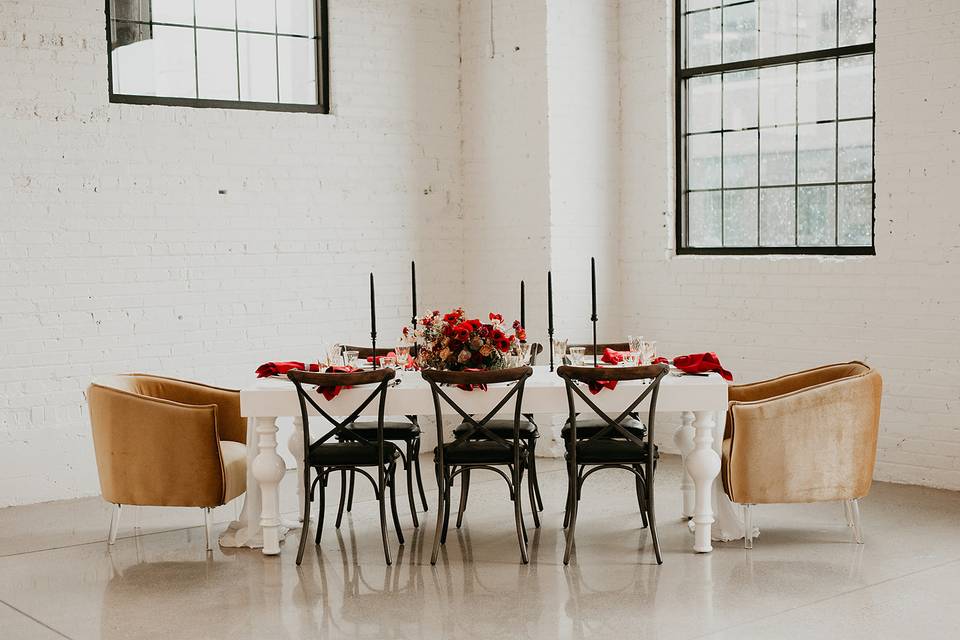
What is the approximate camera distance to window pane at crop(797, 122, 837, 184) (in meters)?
7.18

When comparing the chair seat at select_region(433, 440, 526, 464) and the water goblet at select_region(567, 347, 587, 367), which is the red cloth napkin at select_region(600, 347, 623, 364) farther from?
the chair seat at select_region(433, 440, 526, 464)

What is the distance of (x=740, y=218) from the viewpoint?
7.66 metres

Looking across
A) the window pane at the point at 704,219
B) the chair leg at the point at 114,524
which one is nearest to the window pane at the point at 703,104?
the window pane at the point at 704,219

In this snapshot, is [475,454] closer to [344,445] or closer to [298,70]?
[344,445]

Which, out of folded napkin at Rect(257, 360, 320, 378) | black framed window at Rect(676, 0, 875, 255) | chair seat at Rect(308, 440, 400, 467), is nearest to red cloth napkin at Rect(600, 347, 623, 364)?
chair seat at Rect(308, 440, 400, 467)

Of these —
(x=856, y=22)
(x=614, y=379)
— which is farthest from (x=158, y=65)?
(x=856, y=22)

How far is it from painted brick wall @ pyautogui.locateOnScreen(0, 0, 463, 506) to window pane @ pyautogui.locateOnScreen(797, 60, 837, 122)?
242cm

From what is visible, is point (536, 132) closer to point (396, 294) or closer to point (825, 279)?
point (396, 294)

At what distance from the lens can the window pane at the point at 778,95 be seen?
24.1 ft

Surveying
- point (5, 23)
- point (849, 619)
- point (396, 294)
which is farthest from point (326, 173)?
point (849, 619)

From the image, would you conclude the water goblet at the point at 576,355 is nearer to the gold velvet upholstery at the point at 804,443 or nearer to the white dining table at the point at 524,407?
the white dining table at the point at 524,407

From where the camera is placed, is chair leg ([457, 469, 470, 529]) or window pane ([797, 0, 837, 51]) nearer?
chair leg ([457, 469, 470, 529])

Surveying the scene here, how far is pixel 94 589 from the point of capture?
4.93 metres

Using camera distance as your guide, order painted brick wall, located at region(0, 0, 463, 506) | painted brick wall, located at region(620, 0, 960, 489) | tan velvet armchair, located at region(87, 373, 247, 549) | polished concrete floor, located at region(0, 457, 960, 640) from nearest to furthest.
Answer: polished concrete floor, located at region(0, 457, 960, 640)
tan velvet armchair, located at region(87, 373, 247, 549)
painted brick wall, located at region(620, 0, 960, 489)
painted brick wall, located at region(0, 0, 463, 506)
